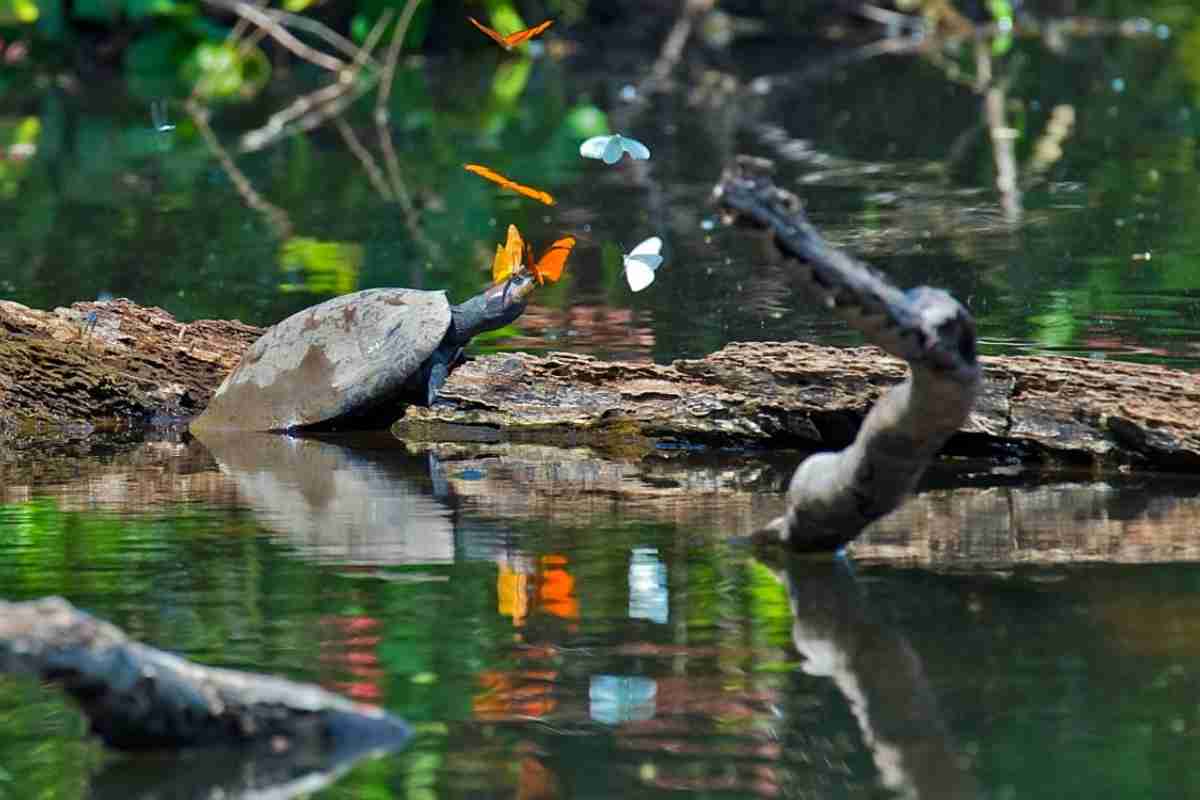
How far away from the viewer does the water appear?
3.88 metres

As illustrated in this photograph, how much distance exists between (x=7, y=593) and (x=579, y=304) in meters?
4.04

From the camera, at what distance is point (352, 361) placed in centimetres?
696

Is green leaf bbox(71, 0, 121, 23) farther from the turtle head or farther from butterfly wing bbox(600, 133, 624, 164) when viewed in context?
butterfly wing bbox(600, 133, 624, 164)

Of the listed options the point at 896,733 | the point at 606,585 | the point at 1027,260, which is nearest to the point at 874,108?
the point at 1027,260

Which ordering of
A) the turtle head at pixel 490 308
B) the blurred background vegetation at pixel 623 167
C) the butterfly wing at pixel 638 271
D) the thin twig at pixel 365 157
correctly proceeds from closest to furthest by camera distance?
the butterfly wing at pixel 638 271 < the turtle head at pixel 490 308 < the blurred background vegetation at pixel 623 167 < the thin twig at pixel 365 157

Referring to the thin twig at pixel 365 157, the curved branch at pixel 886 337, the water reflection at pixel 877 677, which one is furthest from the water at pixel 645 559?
the thin twig at pixel 365 157

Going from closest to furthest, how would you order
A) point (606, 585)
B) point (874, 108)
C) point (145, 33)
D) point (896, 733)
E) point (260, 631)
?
point (896, 733)
point (260, 631)
point (606, 585)
point (874, 108)
point (145, 33)

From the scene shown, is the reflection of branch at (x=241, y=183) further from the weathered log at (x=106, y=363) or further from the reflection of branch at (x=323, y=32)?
the weathered log at (x=106, y=363)

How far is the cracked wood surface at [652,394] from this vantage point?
6.03 meters

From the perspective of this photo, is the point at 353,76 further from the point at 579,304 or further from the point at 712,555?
the point at 712,555

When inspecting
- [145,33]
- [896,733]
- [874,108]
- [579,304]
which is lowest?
[896,733]

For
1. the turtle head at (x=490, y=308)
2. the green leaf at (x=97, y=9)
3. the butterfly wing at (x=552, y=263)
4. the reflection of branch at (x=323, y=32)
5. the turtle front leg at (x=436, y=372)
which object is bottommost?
the turtle front leg at (x=436, y=372)

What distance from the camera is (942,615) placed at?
184 inches

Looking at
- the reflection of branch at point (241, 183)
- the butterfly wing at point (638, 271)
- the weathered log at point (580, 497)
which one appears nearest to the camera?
the weathered log at point (580, 497)
